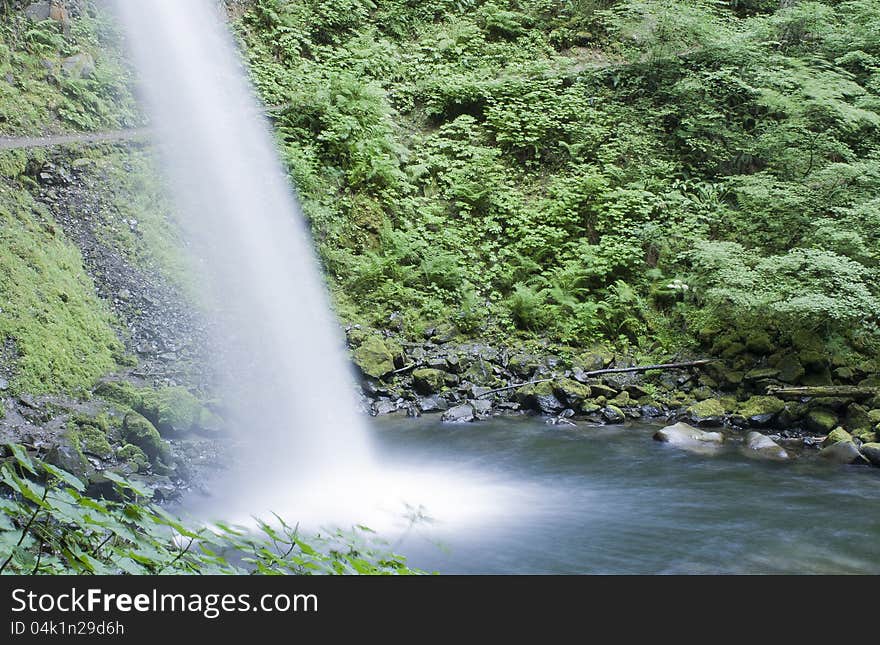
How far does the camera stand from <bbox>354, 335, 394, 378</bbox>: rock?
10297 mm

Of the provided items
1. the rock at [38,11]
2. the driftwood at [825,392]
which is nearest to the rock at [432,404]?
the driftwood at [825,392]

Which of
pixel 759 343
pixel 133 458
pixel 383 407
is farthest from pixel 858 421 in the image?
pixel 133 458

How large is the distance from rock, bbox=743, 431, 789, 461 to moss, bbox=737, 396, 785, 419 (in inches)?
23.5

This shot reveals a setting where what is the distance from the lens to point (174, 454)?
7.28 m

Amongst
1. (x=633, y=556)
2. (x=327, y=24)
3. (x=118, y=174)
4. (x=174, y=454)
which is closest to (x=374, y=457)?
(x=174, y=454)

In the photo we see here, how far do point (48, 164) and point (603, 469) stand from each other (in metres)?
9.19

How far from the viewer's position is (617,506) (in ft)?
22.6

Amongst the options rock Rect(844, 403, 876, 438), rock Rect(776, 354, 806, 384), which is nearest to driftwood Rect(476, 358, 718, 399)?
rock Rect(776, 354, 806, 384)

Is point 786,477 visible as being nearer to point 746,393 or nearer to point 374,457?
point 746,393

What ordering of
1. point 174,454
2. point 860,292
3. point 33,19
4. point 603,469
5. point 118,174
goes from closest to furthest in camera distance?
1. point 174,454
2. point 603,469
3. point 860,292
4. point 118,174
5. point 33,19

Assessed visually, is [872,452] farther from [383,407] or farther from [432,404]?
[383,407]

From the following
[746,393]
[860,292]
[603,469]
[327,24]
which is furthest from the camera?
[327,24]

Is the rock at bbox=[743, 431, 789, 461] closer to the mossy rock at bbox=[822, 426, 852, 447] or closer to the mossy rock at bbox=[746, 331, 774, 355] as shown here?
the mossy rock at bbox=[822, 426, 852, 447]

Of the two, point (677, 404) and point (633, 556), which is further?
point (677, 404)
